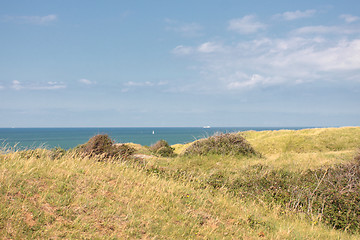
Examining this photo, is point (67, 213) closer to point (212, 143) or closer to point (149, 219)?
point (149, 219)

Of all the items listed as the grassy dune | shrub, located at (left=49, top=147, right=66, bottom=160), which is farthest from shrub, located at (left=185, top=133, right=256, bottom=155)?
the grassy dune

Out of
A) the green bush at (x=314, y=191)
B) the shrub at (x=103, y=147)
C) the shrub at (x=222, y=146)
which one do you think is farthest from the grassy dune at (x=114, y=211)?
the shrub at (x=222, y=146)

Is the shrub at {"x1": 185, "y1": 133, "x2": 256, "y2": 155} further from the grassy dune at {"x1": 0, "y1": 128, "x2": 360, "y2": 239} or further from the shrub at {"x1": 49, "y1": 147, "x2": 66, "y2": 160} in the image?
the grassy dune at {"x1": 0, "y1": 128, "x2": 360, "y2": 239}

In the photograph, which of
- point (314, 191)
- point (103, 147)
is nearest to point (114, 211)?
point (314, 191)

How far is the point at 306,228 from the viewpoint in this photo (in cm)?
891

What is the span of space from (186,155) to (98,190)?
15.3m

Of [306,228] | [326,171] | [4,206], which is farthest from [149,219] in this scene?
[326,171]

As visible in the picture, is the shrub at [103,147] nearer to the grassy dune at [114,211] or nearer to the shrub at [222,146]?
the shrub at [222,146]

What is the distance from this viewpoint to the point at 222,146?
2338cm

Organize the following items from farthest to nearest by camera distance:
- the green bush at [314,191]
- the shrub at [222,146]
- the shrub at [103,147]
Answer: the shrub at [222,146], the shrub at [103,147], the green bush at [314,191]

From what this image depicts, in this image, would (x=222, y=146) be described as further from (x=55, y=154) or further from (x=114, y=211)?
(x=114, y=211)

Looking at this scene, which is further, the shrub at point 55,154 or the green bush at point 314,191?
the shrub at point 55,154

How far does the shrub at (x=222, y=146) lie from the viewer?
75.1 feet

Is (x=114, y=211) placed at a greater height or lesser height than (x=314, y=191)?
greater
